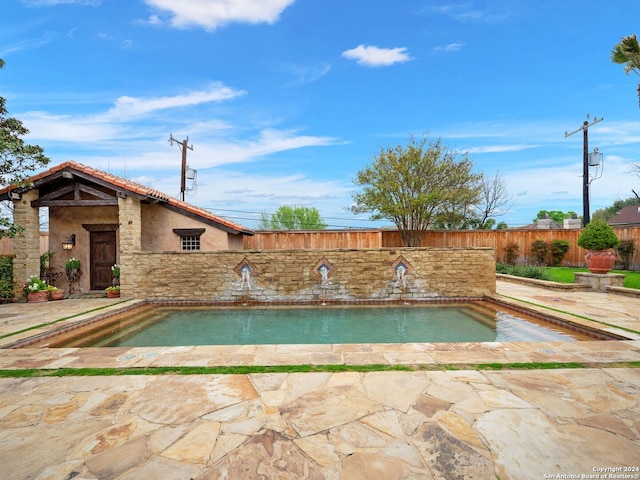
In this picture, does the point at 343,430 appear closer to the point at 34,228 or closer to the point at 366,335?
the point at 366,335

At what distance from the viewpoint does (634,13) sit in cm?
957

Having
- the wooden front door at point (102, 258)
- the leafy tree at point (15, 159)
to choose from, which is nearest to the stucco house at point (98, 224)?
the wooden front door at point (102, 258)

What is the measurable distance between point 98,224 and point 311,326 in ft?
29.1

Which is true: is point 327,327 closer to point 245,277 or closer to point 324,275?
point 324,275

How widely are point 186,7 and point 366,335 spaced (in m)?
9.73

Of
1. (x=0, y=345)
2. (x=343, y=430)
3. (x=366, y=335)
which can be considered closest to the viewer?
(x=343, y=430)

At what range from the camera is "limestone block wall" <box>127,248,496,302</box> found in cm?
930

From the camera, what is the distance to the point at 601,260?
366 inches

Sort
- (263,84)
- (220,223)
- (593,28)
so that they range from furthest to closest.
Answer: (263,84)
(220,223)
(593,28)

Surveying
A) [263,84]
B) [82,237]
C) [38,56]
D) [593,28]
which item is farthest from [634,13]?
[82,237]

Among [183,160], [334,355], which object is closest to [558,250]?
[334,355]

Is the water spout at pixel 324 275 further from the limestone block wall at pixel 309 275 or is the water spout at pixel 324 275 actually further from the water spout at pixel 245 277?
the water spout at pixel 245 277

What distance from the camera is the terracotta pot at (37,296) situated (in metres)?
8.91

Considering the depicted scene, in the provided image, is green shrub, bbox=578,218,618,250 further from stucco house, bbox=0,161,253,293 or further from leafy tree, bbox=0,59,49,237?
leafy tree, bbox=0,59,49,237
